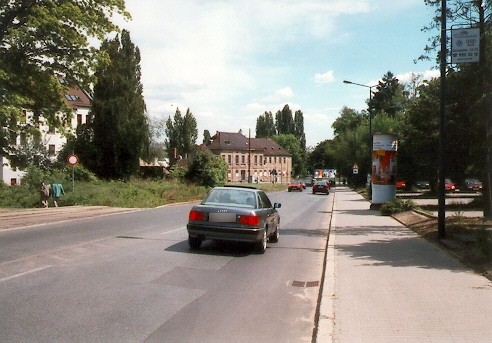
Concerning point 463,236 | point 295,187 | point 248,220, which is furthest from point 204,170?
point 248,220

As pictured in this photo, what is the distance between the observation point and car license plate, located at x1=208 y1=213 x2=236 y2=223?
1196cm

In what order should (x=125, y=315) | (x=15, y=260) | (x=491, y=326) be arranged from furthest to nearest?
(x=15, y=260) < (x=125, y=315) < (x=491, y=326)

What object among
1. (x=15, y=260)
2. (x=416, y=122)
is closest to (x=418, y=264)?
→ (x=15, y=260)

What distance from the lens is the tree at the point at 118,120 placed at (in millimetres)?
52031

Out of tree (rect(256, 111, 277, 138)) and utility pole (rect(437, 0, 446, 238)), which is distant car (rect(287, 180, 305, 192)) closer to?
utility pole (rect(437, 0, 446, 238))

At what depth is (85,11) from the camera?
26.1 meters

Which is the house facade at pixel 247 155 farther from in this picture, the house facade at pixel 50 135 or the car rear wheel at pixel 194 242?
the car rear wheel at pixel 194 242

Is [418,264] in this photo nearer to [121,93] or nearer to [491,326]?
[491,326]

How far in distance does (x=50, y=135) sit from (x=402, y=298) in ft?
192

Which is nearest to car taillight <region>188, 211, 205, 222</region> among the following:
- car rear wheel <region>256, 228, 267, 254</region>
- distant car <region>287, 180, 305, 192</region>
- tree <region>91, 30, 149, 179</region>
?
car rear wheel <region>256, 228, 267, 254</region>

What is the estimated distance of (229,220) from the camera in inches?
471

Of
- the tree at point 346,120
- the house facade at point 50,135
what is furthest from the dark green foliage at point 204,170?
the tree at point 346,120

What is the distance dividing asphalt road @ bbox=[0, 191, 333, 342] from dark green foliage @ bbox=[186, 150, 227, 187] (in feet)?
122

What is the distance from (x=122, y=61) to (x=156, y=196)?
19.4 meters
